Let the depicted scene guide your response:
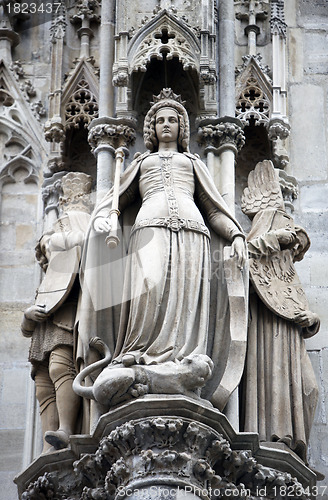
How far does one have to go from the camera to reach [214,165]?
496 inches

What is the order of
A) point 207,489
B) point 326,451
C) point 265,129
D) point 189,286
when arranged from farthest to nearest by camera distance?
point 265,129
point 326,451
point 189,286
point 207,489

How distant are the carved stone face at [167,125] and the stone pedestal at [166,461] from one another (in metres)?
2.45

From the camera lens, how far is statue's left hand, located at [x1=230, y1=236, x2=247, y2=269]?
1153cm

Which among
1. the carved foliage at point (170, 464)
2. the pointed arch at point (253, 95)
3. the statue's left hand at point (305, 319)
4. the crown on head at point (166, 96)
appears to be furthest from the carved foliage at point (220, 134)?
the carved foliage at point (170, 464)

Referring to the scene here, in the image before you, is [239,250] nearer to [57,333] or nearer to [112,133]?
[57,333]

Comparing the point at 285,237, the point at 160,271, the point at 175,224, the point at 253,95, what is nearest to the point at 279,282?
the point at 285,237

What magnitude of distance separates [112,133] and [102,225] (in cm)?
131

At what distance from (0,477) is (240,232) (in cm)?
272

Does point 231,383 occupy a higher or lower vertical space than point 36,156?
lower

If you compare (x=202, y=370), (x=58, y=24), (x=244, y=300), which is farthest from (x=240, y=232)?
(x=58, y=24)

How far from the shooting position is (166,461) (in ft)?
34.3

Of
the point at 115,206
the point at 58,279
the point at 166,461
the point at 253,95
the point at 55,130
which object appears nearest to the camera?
the point at 166,461

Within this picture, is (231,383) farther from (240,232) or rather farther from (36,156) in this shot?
(36,156)

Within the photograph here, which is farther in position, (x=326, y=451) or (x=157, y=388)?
(x=326, y=451)
